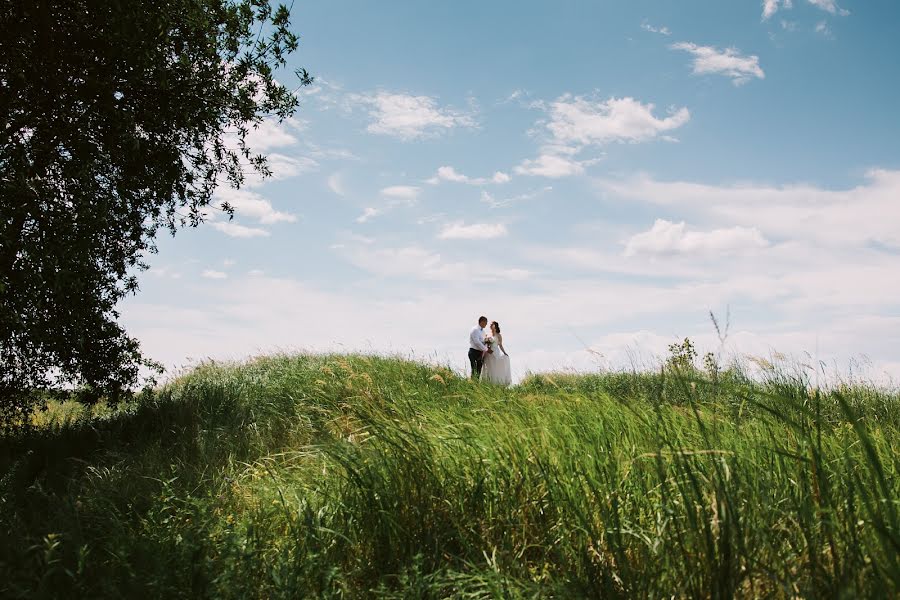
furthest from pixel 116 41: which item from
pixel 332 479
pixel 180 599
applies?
pixel 180 599

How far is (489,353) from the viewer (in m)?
18.3

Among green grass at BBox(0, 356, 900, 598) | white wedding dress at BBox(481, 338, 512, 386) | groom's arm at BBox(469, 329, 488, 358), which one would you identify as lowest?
green grass at BBox(0, 356, 900, 598)

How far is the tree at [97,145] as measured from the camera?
312 inches

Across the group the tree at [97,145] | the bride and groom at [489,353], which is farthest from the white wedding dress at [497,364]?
the tree at [97,145]

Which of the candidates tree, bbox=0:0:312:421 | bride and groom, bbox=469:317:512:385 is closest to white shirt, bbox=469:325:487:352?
bride and groom, bbox=469:317:512:385

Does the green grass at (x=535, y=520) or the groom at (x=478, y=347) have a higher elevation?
the groom at (x=478, y=347)

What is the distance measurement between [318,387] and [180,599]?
6.48 m

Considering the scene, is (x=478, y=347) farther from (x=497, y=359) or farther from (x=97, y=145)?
(x=97, y=145)

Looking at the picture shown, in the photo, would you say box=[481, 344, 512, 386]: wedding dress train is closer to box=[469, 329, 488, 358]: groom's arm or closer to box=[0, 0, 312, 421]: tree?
box=[469, 329, 488, 358]: groom's arm

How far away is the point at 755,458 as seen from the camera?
163 inches

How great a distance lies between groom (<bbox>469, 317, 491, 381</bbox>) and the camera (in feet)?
59.3

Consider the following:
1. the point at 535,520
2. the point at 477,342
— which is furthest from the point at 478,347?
the point at 535,520

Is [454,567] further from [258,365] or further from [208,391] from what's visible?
[258,365]

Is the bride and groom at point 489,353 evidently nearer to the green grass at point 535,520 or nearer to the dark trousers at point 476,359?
the dark trousers at point 476,359
